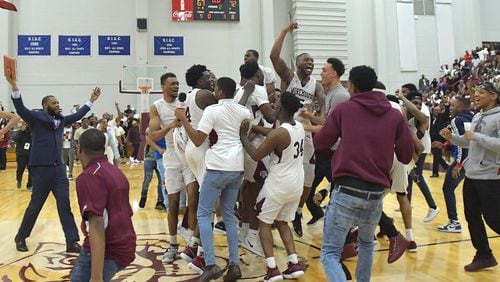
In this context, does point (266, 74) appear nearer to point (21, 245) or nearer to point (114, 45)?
point (21, 245)

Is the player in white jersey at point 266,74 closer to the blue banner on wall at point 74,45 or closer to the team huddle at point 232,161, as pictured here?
the team huddle at point 232,161

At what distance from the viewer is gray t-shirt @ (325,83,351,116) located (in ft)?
14.4

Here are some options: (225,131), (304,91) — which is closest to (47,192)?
(225,131)

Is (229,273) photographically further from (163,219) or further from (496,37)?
(496,37)

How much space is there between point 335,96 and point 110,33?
16.5 metres

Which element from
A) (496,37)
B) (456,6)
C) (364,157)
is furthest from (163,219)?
(496,37)

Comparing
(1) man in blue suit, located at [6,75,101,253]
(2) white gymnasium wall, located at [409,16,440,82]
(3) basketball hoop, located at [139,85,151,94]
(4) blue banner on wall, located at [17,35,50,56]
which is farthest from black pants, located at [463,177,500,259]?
(2) white gymnasium wall, located at [409,16,440,82]

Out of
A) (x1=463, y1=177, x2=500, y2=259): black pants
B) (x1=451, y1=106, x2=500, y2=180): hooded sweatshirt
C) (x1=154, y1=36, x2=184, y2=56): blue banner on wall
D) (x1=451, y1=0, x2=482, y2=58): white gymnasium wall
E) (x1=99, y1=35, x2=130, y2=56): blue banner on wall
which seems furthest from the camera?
(x1=451, y1=0, x2=482, y2=58): white gymnasium wall

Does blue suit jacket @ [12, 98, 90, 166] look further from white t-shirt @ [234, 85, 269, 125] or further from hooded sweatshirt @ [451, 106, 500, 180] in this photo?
hooded sweatshirt @ [451, 106, 500, 180]

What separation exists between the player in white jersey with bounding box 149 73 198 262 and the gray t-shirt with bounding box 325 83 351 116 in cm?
155

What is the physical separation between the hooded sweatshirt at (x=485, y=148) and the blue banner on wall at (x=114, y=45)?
17059 mm

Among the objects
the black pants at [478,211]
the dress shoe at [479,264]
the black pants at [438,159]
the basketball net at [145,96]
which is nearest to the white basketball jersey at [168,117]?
the black pants at [478,211]

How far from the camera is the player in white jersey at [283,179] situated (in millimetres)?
3625

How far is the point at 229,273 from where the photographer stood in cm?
→ 370
